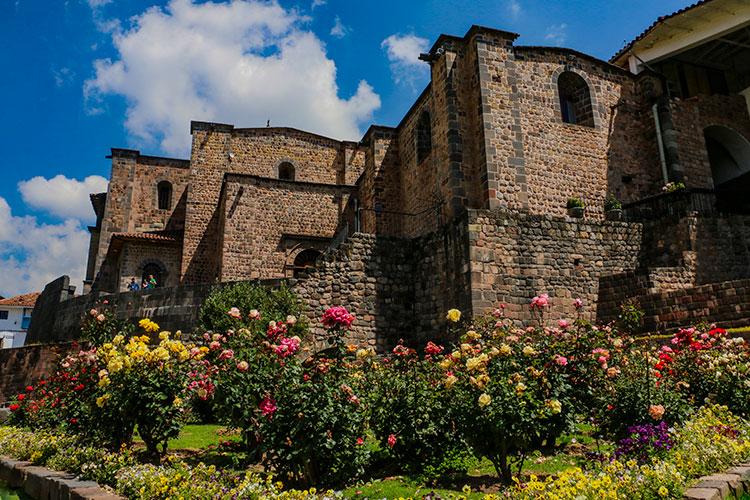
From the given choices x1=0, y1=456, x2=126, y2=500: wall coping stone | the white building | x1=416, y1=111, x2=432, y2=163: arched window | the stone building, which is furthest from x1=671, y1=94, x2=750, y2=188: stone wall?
the white building

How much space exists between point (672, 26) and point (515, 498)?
75.3 ft

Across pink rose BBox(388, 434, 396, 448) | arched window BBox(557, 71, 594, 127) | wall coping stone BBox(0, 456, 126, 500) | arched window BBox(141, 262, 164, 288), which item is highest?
arched window BBox(557, 71, 594, 127)

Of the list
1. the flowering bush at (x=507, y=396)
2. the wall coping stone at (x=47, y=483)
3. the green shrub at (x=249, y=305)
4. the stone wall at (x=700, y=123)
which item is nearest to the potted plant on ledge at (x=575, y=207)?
the stone wall at (x=700, y=123)

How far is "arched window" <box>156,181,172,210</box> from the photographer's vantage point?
30766 millimetres

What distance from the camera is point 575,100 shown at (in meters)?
18.8

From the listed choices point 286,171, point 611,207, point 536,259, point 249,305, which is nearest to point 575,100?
point 611,207

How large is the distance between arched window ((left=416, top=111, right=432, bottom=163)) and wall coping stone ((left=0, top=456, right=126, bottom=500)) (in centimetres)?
1542

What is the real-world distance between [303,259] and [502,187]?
10.3m

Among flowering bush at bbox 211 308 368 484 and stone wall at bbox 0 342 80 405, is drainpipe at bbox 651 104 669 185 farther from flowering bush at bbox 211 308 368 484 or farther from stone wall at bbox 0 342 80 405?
stone wall at bbox 0 342 80 405

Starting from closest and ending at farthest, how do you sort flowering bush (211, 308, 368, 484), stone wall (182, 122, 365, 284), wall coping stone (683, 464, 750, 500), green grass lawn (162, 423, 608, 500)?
wall coping stone (683, 464, 750, 500)
flowering bush (211, 308, 368, 484)
green grass lawn (162, 423, 608, 500)
stone wall (182, 122, 365, 284)

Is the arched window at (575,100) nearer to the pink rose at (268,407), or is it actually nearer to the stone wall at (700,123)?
the stone wall at (700,123)

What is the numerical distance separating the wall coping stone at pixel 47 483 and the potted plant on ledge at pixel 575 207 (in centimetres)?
1415

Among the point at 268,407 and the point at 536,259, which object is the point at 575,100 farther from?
the point at 268,407

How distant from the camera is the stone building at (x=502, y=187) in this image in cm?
1319
